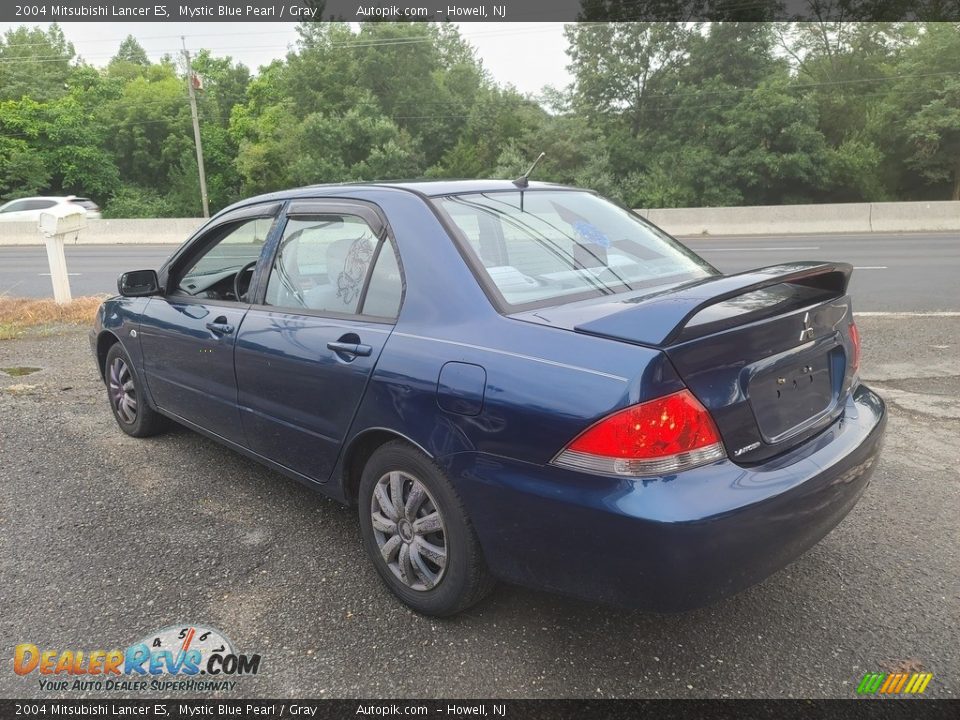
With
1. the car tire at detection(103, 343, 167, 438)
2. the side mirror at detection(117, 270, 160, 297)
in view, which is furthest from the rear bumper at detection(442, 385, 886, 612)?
the car tire at detection(103, 343, 167, 438)

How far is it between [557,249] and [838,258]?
12937 mm

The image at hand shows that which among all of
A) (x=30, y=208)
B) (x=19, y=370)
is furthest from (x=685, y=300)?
(x=30, y=208)

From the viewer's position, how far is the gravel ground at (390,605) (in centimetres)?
235

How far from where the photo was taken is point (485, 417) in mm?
2248

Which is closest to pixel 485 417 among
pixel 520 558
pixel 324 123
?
pixel 520 558

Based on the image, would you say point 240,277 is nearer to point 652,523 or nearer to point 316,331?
point 316,331

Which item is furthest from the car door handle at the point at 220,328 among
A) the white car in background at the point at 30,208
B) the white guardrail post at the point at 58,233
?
the white car in background at the point at 30,208

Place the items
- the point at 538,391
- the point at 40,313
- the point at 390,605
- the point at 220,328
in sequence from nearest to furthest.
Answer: the point at 538,391 < the point at 390,605 < the point at 220,328 < the point at 40,313

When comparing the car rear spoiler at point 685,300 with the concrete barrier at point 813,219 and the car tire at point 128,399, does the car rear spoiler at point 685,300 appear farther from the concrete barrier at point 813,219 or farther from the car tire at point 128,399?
the concrete barrier at point 813,219

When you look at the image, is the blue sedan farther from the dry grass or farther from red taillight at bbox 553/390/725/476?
the dry grass

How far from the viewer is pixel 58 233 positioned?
9.18 metres

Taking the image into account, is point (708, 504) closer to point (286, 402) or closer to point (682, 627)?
point (682, 627)

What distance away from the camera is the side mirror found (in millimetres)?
4105

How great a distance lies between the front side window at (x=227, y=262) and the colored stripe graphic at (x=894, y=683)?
3078mm
